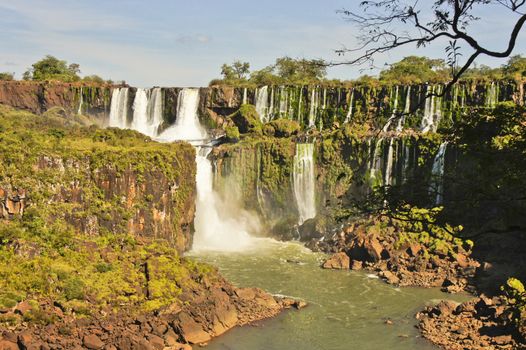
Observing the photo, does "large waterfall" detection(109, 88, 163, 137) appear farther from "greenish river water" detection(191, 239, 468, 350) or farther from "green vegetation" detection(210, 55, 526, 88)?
"greenish river water" detection(191, 239, 468, 350)

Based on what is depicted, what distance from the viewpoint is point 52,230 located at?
29.4 m

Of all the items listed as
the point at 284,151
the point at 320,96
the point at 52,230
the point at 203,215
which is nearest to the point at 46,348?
the point at 52,230

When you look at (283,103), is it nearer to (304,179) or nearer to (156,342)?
(304,179)

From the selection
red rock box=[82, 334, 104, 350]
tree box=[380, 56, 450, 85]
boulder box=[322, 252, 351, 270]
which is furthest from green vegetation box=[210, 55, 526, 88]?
red rock box=[82, 334, 104, 350]

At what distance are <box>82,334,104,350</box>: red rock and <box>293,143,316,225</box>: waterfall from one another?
97.4ft

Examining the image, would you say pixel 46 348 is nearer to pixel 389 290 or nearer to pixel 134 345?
pixel 134 345

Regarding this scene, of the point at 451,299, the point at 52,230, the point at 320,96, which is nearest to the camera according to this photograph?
the point at 52,230

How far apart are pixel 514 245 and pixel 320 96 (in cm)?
2647

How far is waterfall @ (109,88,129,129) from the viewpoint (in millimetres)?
63281

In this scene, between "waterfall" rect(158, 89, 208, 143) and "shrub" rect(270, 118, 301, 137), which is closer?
"shrub" rect(270, 118, 301, 137)

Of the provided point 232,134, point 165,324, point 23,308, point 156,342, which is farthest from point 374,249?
point 23,308

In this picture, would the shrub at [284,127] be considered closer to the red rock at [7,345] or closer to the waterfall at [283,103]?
the waterfall at [283,103]

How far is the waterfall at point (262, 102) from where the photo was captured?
6025 cm

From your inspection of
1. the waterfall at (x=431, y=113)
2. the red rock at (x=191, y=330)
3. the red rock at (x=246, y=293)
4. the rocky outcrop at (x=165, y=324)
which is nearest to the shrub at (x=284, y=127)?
the waterfall at (x=431, y=113)
